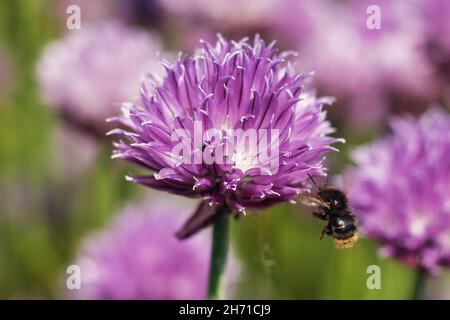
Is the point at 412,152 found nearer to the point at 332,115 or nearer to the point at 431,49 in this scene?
the point at 431,49

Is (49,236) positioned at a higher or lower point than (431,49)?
lower

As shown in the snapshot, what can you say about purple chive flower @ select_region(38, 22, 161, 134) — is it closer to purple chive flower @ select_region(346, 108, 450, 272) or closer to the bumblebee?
purple chive flower @ select_region(346, 108, 450, 272)

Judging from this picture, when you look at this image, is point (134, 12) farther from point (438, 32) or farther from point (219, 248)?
point (219, 248)

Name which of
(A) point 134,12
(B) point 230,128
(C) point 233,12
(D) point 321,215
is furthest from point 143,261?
(A) point 134,12

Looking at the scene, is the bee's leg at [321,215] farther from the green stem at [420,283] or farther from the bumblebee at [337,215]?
the green stem at [420,283]

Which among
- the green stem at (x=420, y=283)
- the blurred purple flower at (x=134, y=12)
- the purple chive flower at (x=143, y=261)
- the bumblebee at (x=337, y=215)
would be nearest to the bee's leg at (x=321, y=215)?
the bumblebee at (x=337, y=215)

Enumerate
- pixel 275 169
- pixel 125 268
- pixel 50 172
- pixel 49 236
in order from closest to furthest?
pixel 275 169
pixel 125 268
pixel 49 236
pixel 50 172
